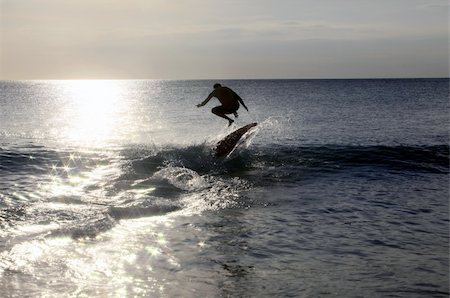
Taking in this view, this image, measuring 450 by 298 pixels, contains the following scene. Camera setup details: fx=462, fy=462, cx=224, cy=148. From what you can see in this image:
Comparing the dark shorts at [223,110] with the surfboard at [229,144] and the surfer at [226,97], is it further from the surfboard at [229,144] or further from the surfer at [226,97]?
the surfboard at [229,144]

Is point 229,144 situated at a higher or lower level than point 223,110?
lower

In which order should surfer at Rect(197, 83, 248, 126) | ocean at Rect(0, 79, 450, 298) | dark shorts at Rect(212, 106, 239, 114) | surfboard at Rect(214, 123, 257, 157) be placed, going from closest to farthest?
1. ocean at Rect(0, 79, 450, 298)
2. surfer at Rect(197, 83, 248, 126)
3. dark shorts at Rect(212, 106, 239, 114)
4. surfboard at Rect(214, 123, 257, 157)

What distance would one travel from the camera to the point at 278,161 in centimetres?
1862

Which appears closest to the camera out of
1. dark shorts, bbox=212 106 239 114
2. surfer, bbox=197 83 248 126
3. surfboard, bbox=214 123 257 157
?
surfer, bbox=197 83 248 126

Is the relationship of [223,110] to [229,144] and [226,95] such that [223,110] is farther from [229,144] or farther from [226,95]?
[229,144]

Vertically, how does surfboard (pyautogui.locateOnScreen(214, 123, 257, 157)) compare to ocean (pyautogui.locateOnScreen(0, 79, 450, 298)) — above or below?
above

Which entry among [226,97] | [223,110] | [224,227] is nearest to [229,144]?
[223,110]

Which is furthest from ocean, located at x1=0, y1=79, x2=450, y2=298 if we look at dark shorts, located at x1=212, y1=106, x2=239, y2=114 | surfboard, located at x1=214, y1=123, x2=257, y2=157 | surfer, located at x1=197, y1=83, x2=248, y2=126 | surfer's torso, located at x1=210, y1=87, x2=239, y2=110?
surfer's torso, located at x1=210, y1=87, x2=239, y2=110

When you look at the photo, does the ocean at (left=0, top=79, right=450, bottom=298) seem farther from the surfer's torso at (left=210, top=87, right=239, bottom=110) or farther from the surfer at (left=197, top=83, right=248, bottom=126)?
the surfer's torso at (left=210, top=87, right=239, bottom=110)

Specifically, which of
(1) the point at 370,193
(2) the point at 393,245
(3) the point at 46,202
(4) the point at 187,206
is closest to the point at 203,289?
(2) the point at 393,245

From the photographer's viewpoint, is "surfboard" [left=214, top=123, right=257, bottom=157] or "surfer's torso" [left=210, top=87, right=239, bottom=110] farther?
"surfboard" [left=214, top=123, right=257, bottom=157]

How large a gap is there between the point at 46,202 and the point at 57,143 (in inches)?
588

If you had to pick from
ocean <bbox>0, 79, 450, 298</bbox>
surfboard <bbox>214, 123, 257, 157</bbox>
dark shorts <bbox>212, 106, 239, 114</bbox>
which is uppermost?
dark shorts <bbox>212, 106, 239, 114</bbox>

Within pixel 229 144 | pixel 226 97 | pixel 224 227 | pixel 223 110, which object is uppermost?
pixel 226 97
